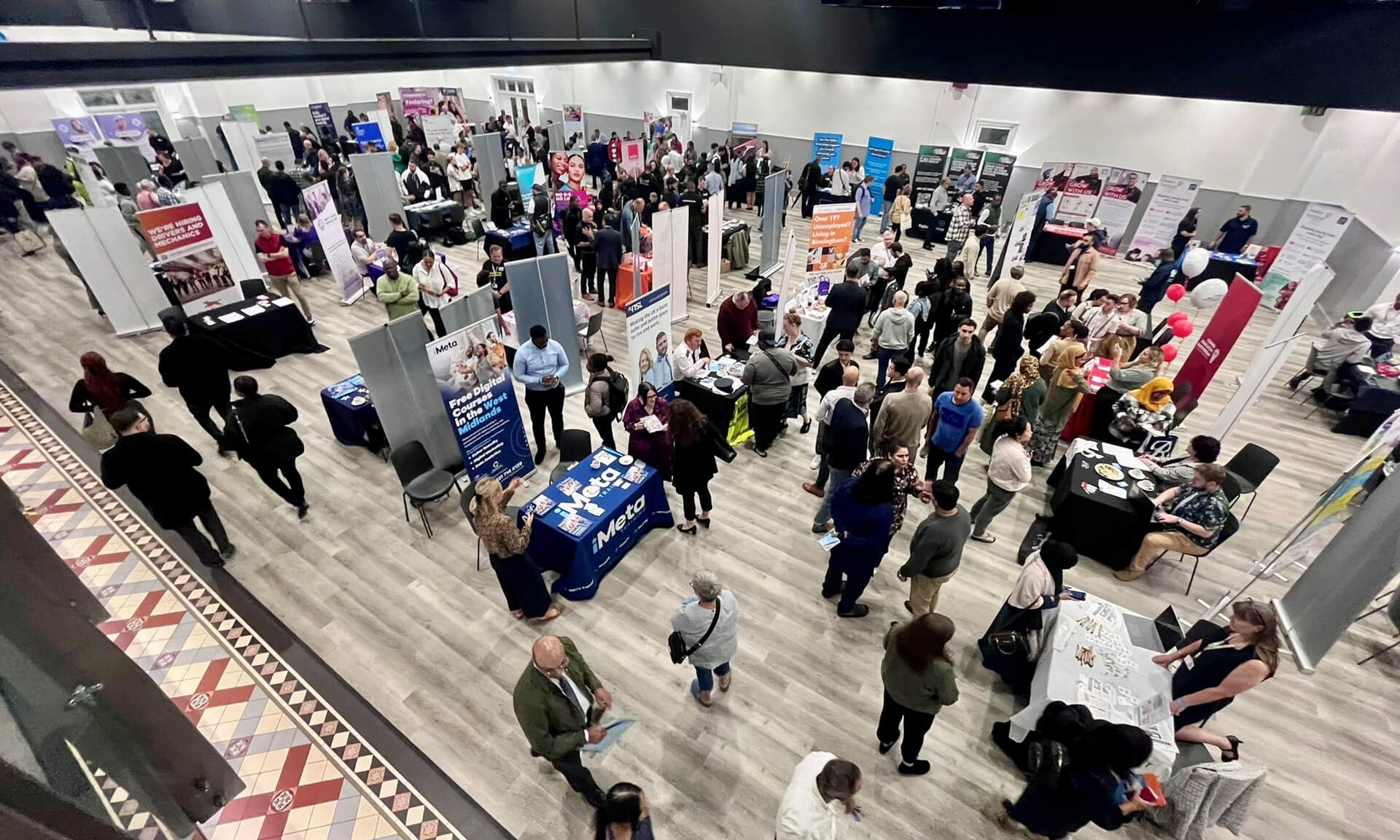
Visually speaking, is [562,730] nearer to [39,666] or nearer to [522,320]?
[39,666]

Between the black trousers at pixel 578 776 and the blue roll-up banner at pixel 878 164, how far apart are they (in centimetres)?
1516

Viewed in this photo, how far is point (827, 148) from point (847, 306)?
11.1m

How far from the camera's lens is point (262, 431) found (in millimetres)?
4828

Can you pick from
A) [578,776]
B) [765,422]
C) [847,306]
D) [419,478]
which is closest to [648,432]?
[765,422]

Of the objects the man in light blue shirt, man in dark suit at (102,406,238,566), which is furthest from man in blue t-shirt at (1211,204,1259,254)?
man in dark suit at (102,406,238,566)

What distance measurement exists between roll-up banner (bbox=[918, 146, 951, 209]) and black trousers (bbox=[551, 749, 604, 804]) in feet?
48.4

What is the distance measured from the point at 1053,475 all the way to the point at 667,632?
4336 mm

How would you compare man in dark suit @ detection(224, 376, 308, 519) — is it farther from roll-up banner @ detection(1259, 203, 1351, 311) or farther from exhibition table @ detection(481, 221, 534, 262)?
roll-up banner @ detection(1259, 203, 1351, 311)

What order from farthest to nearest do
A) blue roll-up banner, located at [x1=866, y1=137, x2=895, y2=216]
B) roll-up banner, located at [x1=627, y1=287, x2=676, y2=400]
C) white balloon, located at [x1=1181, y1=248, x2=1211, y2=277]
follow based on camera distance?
blue roll-up banner, located at [x1=866, y1=137, x2=895, y2=216] → white balloon, located at [x1=1181, y1=248, x2=1211, y2=277] → roll-up banner, located at [x1=627, y1=287, x2=676, y2=400]

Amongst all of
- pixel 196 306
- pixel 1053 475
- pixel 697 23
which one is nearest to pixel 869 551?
pixel 1053 475

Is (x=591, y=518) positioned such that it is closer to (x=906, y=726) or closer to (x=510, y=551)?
(x=510, y=551)

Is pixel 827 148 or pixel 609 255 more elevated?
pixel 827 148

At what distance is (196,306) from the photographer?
26.8 ft

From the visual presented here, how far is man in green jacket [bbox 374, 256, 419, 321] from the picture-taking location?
7102 mm
